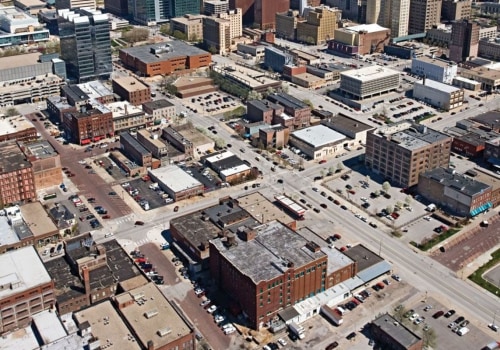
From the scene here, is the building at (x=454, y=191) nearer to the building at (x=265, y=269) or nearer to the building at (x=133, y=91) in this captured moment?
the building at (x=265, y=269)

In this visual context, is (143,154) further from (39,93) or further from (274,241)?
(39,93)

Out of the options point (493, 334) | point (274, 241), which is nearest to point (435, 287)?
point (493, 334)

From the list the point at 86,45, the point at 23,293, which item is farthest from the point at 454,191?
the point at 86,45

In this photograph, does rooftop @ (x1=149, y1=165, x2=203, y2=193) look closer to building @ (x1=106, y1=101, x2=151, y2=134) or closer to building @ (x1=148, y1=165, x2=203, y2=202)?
building @ (x1=148, y1=165, x2=203, y2=202)

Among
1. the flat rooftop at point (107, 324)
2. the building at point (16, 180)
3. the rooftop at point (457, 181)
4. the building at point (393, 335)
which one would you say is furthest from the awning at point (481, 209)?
the building at point (16, 180)

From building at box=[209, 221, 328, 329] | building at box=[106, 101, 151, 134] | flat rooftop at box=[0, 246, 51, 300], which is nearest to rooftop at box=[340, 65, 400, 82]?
building at box=[106, 101, 151, 134]

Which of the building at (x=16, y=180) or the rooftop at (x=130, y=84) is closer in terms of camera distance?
the building at (x=16, y=180)
